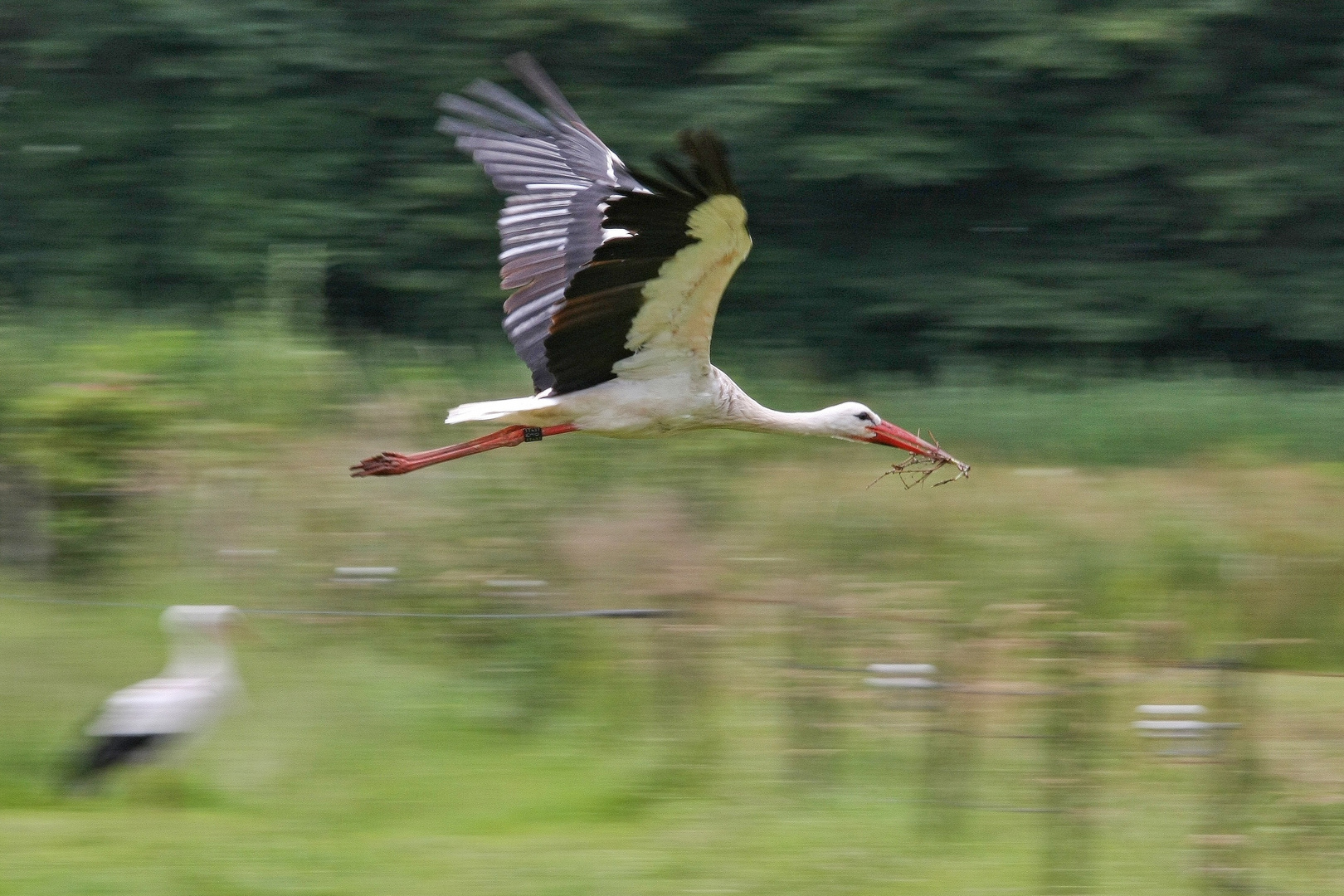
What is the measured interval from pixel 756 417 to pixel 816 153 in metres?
5.63

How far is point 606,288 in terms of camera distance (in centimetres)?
573

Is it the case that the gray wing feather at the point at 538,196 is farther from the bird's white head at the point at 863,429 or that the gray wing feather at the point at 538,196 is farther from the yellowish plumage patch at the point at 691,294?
the bird's white head at the point at 863,429

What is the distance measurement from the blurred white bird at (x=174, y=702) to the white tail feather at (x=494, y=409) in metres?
1.35

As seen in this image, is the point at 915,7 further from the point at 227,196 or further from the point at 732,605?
the point at 732,605

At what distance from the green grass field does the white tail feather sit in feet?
3.89

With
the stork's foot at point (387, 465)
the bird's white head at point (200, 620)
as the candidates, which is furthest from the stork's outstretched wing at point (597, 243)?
the bird's white head at point (200, 620)

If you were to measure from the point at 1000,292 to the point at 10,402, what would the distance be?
6.75 metres

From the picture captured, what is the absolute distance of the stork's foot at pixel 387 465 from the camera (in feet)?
21.1

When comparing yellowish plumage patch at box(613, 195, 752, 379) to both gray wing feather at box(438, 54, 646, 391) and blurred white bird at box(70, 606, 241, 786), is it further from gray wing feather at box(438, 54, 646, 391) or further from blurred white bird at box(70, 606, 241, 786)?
blurred white bird at box(70, 606, 241, 786)

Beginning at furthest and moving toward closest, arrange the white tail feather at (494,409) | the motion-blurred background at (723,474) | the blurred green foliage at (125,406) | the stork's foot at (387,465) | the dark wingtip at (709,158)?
the blurred green foliage at (125,406) → the stork's foot at (387,465) → the white tail feather at (494,409) → the motion-blurred background at (723,474) → the dark wingtip at (709,158)

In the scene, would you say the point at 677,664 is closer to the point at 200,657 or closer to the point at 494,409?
the point at 494,409

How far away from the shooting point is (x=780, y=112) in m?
11.9

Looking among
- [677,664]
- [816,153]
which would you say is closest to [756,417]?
Result: [677,664]

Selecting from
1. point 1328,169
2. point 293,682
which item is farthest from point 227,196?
point 1328,169
